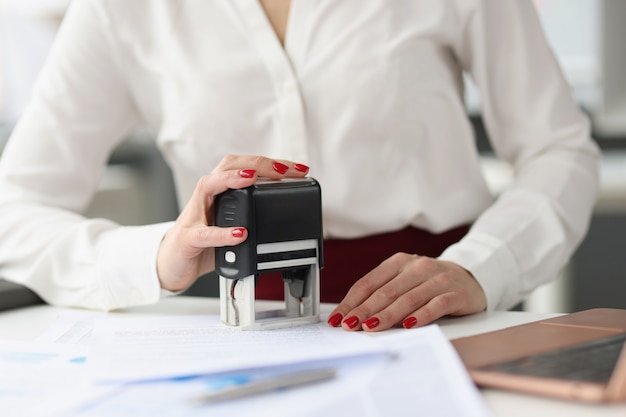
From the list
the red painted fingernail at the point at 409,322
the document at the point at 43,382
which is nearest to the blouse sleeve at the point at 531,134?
the red painted fingernail at the point at 409,322

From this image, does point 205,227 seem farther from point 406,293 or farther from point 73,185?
point 73,185

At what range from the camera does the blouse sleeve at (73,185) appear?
1.27m

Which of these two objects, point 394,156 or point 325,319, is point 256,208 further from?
point 394,156

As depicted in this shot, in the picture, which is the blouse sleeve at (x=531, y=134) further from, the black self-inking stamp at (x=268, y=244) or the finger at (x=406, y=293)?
the black self-inking stamp at (x=268, y=244)

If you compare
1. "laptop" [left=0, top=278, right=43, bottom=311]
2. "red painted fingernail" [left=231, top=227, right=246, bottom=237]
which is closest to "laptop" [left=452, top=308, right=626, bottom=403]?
"red painted fingernail" [left=231, top=227, right=246, bottom=237]

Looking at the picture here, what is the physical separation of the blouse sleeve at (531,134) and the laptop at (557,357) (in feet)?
1.10

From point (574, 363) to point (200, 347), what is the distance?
0.36m

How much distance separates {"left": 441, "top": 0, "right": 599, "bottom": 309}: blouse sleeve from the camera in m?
1.35

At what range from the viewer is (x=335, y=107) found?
1.44 m

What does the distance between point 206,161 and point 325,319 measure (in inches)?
19.6

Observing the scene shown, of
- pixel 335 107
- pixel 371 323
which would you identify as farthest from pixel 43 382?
pixel 335 107

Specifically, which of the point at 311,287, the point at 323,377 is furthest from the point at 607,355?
the point at 311,287

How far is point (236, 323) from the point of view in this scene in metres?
1.05

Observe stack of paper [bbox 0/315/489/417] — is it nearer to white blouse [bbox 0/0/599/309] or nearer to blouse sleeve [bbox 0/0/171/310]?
blouse sleeve [bbox 0/0/171/310]
